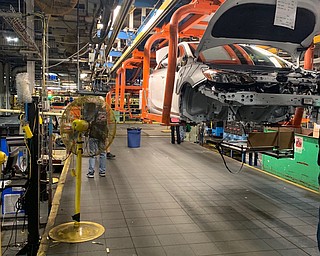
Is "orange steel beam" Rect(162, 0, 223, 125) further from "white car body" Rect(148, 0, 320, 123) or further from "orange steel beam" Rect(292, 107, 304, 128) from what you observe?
"orange steel beam" Rect(292, 107, 304, 128)

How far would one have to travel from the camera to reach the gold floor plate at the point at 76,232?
12.2 feet

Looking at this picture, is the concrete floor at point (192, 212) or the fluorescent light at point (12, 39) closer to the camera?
the concrete floor at point (192, 212)

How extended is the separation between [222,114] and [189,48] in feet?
3.73

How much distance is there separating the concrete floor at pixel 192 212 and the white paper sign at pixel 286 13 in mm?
2635

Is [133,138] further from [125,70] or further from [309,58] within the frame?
[309,58]

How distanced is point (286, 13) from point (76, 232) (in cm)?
378

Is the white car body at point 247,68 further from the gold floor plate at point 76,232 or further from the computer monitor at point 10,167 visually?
the computer monitor at point 10,167

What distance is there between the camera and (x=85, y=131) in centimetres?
407

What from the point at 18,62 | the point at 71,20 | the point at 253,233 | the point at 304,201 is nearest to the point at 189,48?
the point at 253,233

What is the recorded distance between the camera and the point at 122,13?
4789mm

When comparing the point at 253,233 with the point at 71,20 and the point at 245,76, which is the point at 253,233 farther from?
the point at 71,20

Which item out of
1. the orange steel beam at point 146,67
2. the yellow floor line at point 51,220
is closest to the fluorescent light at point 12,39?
the yellow floor line at point 51,220

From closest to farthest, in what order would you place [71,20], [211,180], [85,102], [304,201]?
[85,102] < [304,201] < [211,180] < [71,20]

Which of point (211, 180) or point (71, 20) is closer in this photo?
point (211, 180)
